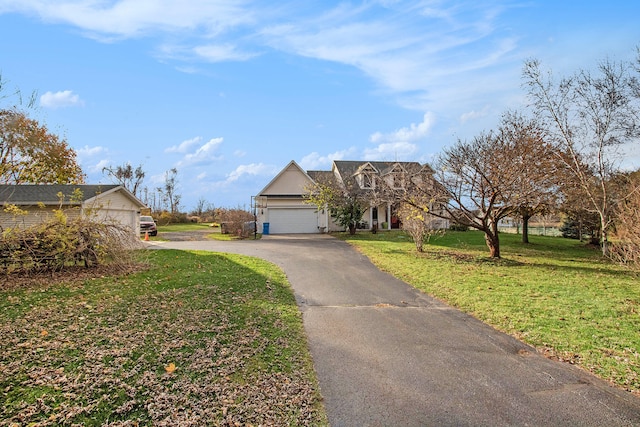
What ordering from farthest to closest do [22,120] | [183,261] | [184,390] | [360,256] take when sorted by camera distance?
[22,120], [360,256], [183,261], [184,390]

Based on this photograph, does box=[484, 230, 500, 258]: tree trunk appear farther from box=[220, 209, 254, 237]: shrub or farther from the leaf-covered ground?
box=[220, 209, 254, 237]: shrub

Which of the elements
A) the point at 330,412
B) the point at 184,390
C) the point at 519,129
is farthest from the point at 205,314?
the point at 519,129

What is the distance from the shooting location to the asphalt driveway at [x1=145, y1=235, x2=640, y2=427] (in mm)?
3637

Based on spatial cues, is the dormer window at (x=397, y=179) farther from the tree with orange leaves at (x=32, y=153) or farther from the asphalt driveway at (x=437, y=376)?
the tree with orange leaves at (x=32, y=153)

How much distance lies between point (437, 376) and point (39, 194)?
2063 centimetres

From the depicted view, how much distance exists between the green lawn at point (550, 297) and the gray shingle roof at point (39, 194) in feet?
47.5

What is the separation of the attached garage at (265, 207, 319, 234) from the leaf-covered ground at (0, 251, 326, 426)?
1994 cm

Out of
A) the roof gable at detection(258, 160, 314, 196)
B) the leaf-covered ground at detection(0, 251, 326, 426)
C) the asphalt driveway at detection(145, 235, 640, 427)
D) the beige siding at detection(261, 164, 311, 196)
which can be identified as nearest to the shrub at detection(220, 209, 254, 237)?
the roof gable at detection(258, 160, 314, 196)

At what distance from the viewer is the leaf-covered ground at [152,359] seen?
3.46 meters

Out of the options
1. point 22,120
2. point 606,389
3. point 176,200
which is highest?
point 22,120

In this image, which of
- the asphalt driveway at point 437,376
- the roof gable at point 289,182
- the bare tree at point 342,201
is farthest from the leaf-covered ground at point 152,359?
the roof gable at point 289,182

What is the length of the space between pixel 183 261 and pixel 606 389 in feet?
40.1

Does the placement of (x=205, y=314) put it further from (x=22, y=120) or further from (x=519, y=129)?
(x=22, y=120)

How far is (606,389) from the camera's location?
4270 mm
